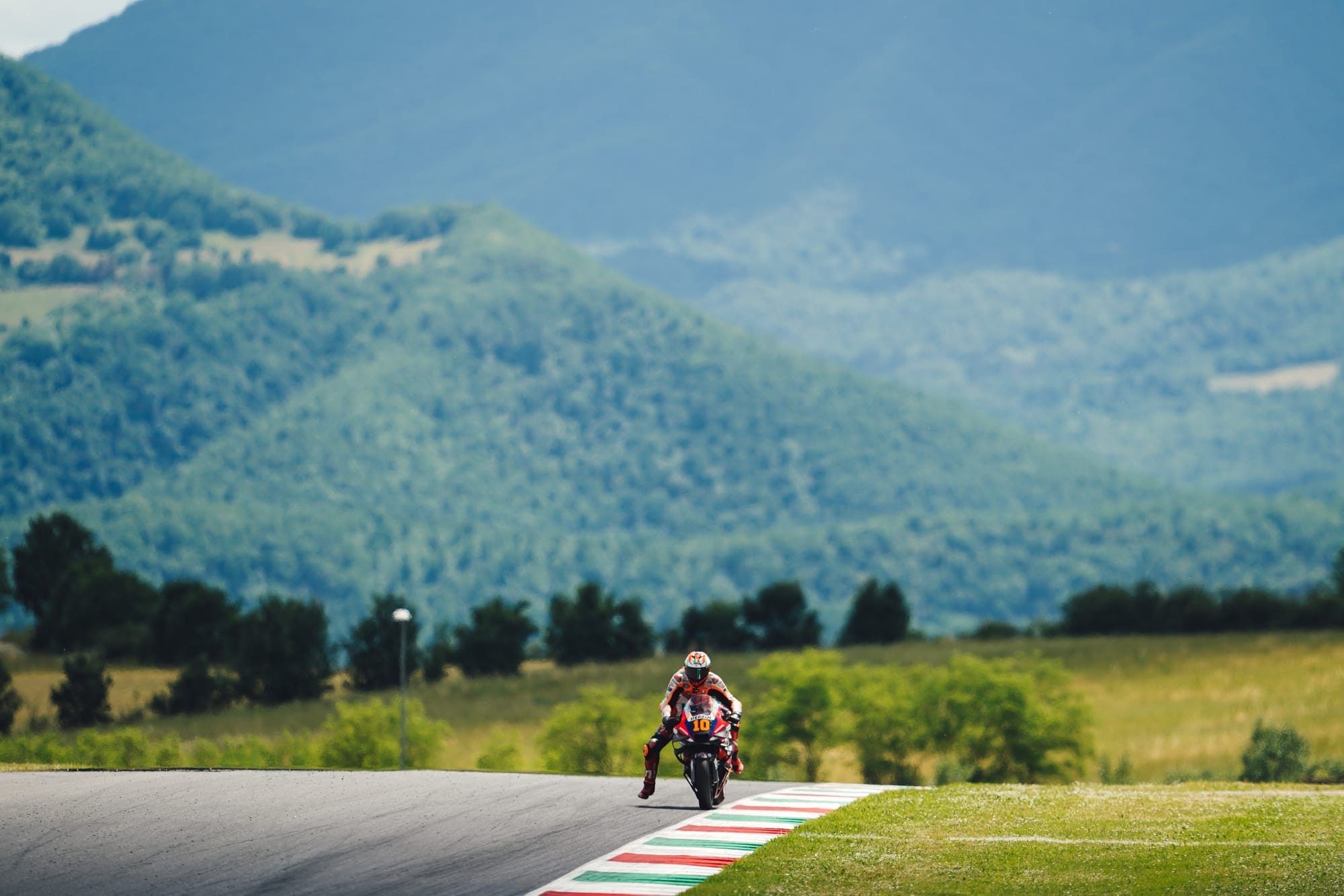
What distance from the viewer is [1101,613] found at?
123125 millimetres

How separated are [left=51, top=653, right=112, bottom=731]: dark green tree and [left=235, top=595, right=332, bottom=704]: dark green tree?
997cm

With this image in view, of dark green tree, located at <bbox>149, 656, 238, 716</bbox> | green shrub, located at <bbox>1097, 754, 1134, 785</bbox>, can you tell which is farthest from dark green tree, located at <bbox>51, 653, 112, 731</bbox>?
green shrub, located at <bbox>1097, 754, 1134, 785</bbox>

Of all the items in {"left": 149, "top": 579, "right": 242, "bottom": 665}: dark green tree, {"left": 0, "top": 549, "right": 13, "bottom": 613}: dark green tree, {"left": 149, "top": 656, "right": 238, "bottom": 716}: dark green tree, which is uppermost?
{"left": 0, "top": 549, "right": 13, "bottom": 613}: dark green tree

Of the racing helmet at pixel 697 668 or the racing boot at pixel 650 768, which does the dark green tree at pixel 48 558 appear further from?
the racing helmet at pixel 697 668

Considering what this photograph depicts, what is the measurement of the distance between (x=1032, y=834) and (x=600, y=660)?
313 ft

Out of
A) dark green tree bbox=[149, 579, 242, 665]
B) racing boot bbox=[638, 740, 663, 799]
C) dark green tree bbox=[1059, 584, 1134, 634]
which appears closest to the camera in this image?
racing boot bbox=[638, 740, 663, 799]

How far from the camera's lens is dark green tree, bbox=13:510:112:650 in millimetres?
133250

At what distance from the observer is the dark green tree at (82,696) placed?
292 ft

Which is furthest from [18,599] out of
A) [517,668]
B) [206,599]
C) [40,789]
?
[40,789]

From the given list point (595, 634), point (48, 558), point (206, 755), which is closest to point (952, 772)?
point (206, 755)

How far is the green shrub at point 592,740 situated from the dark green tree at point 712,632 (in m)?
57.9

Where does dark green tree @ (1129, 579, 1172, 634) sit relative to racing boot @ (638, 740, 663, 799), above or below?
above

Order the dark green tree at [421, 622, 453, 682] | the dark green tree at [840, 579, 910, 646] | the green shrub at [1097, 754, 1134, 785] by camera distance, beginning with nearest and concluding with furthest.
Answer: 1. the green shrub at [1097, 754, 1134, 785]
2. the dark green tree at [421, 622, 453, 682]
3. the dark green tree at [840, 579, 910, 646]

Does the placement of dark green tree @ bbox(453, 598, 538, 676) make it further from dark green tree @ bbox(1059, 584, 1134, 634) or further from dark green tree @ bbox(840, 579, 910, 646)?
dark green tree @ bbox(1059, 584, 1134, 634)
